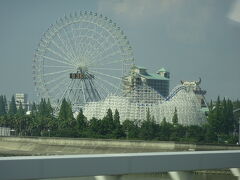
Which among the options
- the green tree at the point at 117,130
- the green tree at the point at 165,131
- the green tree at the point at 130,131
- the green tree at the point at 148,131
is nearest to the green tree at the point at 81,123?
the green tree at the point at 117,130

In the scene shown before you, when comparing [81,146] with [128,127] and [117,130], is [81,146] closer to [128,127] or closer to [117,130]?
[117,130]

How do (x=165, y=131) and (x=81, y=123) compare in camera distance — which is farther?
(x=81, y=123)

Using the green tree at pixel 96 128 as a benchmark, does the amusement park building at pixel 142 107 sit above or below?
above

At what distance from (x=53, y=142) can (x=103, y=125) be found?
24.8 feet

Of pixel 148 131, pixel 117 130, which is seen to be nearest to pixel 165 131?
pixel 148 131

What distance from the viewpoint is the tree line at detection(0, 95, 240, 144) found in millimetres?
73188

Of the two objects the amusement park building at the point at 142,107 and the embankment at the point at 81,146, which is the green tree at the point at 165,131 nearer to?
the amusement park building at the point at 142,107

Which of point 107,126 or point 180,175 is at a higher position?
point 107,126

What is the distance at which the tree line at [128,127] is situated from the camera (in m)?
73.2

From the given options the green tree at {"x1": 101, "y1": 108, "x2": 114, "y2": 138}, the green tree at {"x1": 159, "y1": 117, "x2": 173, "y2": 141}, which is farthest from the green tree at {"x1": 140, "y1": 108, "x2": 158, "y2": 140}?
the green tree at {"x1": 101, "y1": 108, "x2": 114, "y2": 138}

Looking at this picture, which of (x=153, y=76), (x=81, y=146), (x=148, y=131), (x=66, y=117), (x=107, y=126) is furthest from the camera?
(x=153, y=76)

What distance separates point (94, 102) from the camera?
3386 inches

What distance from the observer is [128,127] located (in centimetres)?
7506

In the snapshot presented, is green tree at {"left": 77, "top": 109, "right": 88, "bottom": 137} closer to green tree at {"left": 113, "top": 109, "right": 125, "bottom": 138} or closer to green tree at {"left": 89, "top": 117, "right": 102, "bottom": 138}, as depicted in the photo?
green tree at {"left": 89, "top": 117, "right": 102, "bottom": 138}
